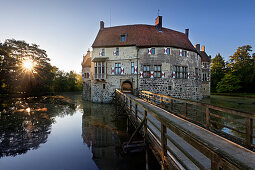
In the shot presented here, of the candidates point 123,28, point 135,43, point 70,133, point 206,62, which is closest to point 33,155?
point 70,133

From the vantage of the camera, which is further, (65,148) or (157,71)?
(157,71)

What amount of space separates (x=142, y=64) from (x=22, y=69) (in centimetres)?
2706

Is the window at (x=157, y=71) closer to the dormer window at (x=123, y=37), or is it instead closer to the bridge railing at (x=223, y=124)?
the dormer window at (x=123, y=37)

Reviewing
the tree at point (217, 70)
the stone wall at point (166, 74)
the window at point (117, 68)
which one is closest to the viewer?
the stone wall at point (166, 74)

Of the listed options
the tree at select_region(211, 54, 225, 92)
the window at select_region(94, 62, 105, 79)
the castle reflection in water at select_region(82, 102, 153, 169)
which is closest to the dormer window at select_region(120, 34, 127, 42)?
the window at select_region(94, 62, 105, 79)

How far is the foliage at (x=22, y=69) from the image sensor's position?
82.3 feet

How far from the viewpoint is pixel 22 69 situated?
1057 inches

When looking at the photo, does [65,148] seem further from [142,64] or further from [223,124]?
[142,64]

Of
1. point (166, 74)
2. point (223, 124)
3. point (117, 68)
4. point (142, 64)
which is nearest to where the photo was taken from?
point (223, 124)

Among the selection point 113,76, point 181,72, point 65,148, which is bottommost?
point 65,148

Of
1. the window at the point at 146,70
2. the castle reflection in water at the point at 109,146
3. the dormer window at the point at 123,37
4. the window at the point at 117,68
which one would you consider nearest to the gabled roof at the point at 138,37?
the dormer window at the point at 123,37

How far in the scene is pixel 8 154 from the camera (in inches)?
222

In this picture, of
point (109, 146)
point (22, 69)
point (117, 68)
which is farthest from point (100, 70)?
point (22, 69)

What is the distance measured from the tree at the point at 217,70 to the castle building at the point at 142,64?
26.3 meters
